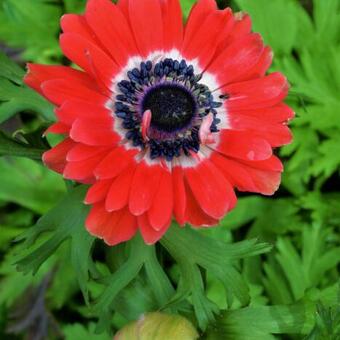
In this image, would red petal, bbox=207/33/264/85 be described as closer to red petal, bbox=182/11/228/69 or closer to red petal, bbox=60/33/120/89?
red petal, bbox=182/11/228/69

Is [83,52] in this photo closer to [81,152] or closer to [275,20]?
[81,152]

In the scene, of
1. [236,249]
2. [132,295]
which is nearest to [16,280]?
[132,295]

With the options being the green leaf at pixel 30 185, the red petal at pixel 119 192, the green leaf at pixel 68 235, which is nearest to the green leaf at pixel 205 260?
the green leaf at pixel 68 235

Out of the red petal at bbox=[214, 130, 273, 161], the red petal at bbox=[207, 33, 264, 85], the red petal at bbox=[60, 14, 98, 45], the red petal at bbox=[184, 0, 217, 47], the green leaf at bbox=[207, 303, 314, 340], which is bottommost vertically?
the green leaf at bbox=[207, 303, 314, 340]

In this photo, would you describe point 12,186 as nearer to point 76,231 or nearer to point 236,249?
point 76,231

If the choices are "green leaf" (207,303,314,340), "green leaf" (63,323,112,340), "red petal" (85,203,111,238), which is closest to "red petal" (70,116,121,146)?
"red petal" (85,203,111,238)

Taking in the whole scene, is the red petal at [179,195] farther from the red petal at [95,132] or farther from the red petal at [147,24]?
A: the red petal at [147,24]
